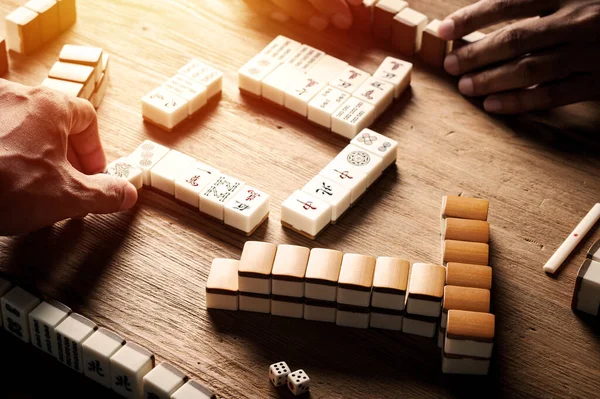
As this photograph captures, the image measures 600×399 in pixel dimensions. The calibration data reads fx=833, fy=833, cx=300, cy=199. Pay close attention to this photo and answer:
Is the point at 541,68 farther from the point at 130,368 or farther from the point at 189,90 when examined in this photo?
the point at 130,368

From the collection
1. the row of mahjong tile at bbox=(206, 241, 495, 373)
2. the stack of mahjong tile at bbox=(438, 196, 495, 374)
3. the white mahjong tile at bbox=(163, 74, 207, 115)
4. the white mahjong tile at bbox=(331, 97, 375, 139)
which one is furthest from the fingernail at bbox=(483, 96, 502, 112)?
the white mahjong tile at bbox=(163, 74, 207, 115)

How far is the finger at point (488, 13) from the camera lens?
8.21ft

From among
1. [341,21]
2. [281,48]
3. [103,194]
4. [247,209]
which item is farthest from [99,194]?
[341,21]

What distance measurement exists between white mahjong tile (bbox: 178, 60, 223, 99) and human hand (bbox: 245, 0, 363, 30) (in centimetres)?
40

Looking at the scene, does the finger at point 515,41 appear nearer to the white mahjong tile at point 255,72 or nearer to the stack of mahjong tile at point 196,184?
the white mahjong tile at point 255,72

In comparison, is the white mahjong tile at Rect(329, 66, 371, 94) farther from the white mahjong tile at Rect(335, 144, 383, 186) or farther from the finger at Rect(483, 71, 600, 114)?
the finger at Rect(483, 71, 600, 114)

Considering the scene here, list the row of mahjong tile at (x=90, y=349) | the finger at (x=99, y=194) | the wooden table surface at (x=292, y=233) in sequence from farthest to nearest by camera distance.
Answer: the finger at (x=99, y=194), the wooden table surface at (x=292, y=233), the row of mahjong tile at (x=90, y=349)

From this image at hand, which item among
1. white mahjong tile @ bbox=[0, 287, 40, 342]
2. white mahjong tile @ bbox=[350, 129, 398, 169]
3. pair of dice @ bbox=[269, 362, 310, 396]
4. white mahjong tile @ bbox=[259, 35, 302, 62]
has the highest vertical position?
white mahjong tile @ bbox=[259, 35, 302, 62]

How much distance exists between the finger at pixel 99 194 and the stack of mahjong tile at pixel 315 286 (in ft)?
1.08

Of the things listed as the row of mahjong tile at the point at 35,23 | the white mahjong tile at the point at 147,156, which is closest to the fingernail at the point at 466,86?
the white mahjong tile at the point at 147,156

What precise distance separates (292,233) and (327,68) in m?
0.66

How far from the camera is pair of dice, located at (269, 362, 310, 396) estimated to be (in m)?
1.75

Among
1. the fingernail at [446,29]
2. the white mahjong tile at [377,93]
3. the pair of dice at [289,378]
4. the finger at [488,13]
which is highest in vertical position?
the finger at [488,13]

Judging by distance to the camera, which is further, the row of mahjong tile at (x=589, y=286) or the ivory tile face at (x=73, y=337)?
the row of mahjong tile at (x=589, y=286)
